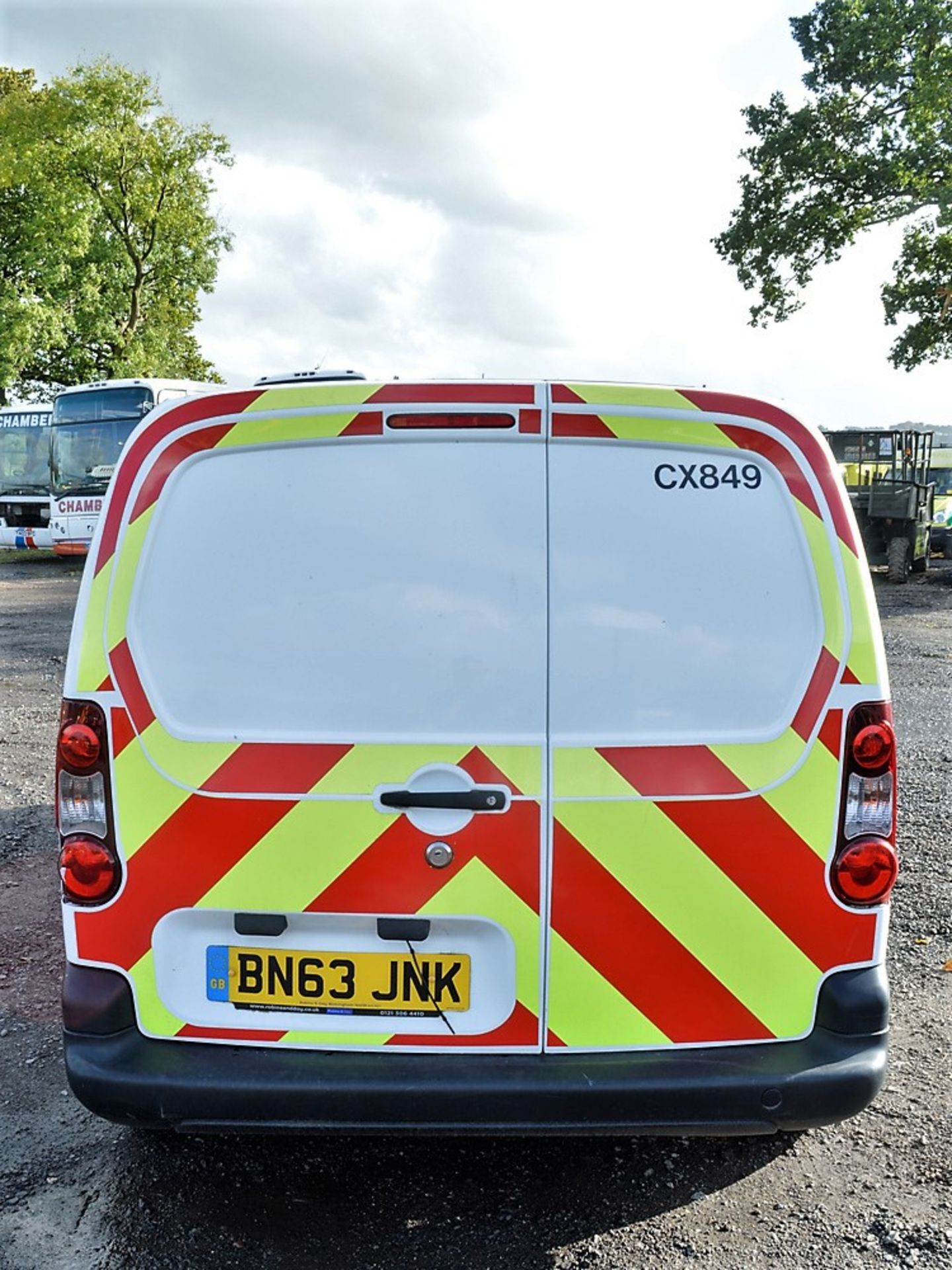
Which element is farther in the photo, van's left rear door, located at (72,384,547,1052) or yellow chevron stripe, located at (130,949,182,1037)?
yellow chevron stripe, located at (130,949,182,1037)

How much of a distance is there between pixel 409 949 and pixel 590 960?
0.40m

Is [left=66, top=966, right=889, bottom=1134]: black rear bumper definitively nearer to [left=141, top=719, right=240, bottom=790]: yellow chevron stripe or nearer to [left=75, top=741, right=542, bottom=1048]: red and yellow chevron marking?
[left=75, top=741, right=542, bottom=1048]: red and yellow chevron marking

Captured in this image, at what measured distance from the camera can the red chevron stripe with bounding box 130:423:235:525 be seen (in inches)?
98.0

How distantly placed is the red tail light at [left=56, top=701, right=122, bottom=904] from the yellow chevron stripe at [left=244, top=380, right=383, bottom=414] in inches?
30.1

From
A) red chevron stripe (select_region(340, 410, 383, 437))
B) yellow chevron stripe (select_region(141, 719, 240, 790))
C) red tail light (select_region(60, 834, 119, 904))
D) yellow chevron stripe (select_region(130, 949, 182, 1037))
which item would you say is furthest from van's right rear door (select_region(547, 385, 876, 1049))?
red tail light (select_region(60, 834, 119, 904))

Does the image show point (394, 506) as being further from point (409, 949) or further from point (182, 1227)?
point (182, 1227)

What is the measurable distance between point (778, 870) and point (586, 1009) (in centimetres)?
52

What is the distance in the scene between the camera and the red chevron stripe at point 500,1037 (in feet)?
8.04

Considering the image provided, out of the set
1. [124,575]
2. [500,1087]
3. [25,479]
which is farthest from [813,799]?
[25,479]

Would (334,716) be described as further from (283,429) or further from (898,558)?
(898,558)

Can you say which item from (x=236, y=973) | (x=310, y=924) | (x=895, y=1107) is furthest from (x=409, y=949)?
(x=895, y=1107)

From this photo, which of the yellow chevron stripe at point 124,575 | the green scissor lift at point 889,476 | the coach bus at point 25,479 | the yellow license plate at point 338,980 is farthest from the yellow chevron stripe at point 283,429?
the coach bus at point 25,479

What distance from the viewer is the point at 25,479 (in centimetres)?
2347

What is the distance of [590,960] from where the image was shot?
245 centimetres
